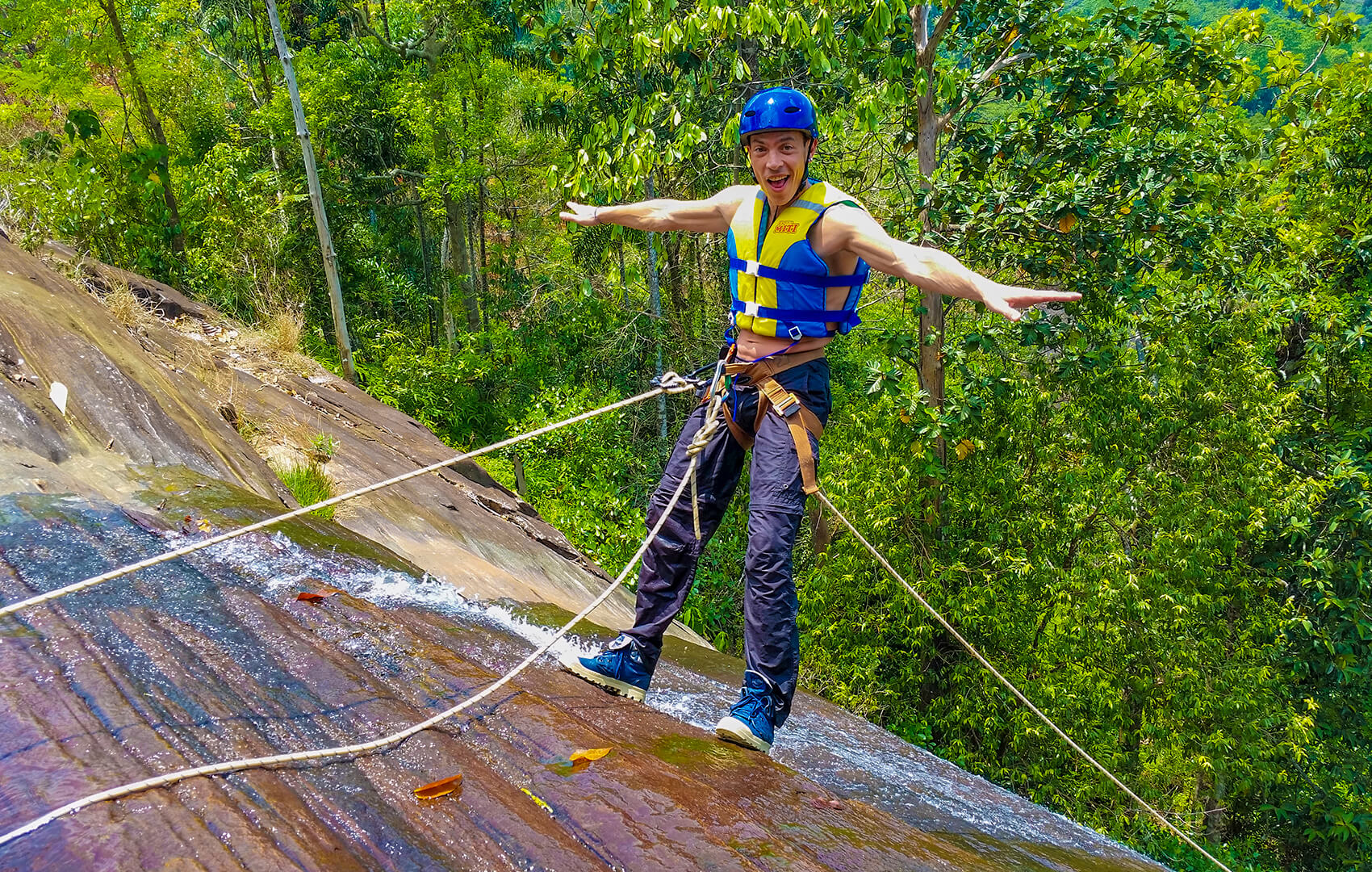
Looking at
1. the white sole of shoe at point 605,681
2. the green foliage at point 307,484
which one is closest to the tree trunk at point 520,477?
the green foliage at point 307,484

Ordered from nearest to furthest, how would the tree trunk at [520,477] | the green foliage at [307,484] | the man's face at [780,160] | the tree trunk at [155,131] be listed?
the man's face at [780,160]
the green foliage at [307,484]
the tree trunk at [155,131]
the tree trunk at [520,477]

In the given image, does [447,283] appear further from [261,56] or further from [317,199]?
[317,199]

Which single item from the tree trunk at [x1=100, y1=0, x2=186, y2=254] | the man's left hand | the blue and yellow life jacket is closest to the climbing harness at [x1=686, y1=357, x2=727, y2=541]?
the blue and yellow life jacket

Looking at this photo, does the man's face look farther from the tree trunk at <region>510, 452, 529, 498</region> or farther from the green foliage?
the tree trunk at <region>510, 452, 529, 498</region>

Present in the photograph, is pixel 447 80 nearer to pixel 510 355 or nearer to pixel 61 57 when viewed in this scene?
pixel 510 355

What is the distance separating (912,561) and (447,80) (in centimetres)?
1428

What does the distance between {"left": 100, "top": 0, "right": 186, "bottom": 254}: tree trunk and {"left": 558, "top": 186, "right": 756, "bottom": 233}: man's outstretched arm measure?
1360cm

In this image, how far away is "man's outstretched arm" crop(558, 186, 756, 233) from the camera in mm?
3771

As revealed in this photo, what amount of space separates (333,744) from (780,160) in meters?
2.31

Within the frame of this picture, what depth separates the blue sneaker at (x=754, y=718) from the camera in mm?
3330

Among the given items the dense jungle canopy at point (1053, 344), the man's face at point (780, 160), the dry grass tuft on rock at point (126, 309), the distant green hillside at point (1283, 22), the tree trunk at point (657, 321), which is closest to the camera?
the man's face at point (780, 160)

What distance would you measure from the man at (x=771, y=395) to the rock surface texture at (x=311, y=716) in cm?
24

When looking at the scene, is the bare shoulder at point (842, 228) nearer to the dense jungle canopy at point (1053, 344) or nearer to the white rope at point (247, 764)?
the white rope at point (247, 764)

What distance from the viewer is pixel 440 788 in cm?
243
